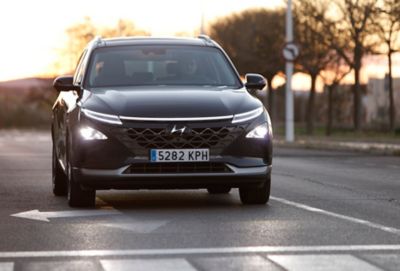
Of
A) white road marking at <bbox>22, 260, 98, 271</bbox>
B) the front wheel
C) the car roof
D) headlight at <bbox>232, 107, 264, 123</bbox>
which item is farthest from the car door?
white road marking at <bbox>22, 260, 98, 271</bbox>

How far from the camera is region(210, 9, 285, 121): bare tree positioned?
7094 centimetres

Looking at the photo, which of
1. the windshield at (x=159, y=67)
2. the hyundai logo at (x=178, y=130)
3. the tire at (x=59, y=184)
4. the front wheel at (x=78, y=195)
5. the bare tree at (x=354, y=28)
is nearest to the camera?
the hyundai logo at (x=178, y=130)

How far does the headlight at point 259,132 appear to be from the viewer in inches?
471

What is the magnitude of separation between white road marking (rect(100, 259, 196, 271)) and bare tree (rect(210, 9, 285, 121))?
6037 centimetres

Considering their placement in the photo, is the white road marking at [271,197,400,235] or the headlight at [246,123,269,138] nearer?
the white road marking at [271,197,400,235]

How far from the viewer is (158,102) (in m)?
12.0

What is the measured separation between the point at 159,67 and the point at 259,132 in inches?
69.3

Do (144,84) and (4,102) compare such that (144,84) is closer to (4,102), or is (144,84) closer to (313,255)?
(313,255)

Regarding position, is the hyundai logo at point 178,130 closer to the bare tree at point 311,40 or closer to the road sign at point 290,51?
the road sign at point 290,51

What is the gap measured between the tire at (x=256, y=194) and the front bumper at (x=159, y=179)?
483mm

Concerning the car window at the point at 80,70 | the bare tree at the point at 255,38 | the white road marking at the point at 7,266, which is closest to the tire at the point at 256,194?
the car window at the point at 80,70

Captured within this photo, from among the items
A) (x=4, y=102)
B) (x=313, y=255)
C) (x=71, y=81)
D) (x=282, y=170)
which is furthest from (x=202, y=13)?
(x=4, y=102)

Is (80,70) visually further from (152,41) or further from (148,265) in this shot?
Answer: (148,265)

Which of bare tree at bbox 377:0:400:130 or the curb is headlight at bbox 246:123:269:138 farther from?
bare tree at bbox 377:0:400:130
